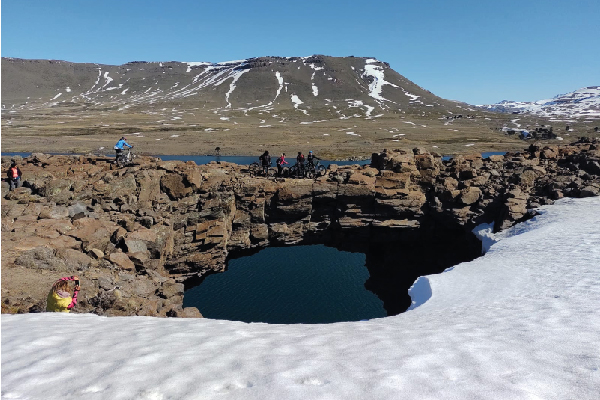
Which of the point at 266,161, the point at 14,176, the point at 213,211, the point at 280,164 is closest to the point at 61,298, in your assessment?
the point at 14,176

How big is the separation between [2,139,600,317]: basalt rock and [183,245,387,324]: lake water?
398 centimetres

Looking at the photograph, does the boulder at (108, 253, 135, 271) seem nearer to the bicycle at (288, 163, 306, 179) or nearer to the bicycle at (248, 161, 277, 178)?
the bicycle at (248, 161, 277, 178)

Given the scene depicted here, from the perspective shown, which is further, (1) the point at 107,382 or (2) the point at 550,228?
(2) the point at 550,228

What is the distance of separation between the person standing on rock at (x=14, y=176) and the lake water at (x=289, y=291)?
17670mm

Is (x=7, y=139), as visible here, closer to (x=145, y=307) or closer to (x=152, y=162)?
(x=152, y=162)

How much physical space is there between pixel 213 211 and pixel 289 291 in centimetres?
1526

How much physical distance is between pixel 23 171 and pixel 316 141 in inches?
3620

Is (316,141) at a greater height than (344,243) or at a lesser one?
greater

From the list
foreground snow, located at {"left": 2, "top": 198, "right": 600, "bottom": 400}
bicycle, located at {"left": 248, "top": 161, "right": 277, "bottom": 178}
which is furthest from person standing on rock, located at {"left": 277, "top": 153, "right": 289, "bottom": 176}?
foreground snow, located at {"left": 2, "top": 198, "right": 600, "bottom": 400}

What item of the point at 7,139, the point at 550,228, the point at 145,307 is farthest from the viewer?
the point at 7,139

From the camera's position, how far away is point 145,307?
1330 centimetres

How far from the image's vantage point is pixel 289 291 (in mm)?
36938

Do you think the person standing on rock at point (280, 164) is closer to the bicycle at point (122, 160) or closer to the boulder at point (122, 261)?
the bicycle at point (122, 160)

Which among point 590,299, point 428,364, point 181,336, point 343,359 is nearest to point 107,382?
point 181,336
